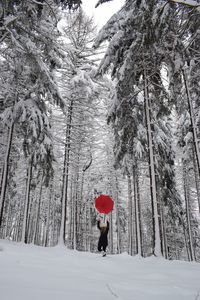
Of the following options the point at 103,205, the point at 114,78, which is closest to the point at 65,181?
the point at 103,205

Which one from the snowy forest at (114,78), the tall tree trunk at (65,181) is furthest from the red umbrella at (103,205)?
the tall tree trunk at (65,181)

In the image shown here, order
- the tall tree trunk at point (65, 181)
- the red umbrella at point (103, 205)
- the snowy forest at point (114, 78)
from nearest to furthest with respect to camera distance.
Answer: the snowy forest at point (114, 78), the red umbrella at point (103, 205), the tall tree trunk at point (65, 181)

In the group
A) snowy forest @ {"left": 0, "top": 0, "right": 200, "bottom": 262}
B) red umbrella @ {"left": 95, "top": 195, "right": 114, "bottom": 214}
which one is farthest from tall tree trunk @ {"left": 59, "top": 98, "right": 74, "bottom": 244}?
red umbrella @ {"left": 95, "top": 195, "right": 114, "bottom": 214}

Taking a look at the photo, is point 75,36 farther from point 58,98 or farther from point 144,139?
point 144,139

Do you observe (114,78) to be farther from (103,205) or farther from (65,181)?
(65,181)

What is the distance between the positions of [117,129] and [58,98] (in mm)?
3057

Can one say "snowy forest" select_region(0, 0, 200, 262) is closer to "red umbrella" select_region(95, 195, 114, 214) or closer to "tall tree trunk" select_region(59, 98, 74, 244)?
"tall tree trunk" select_region(59, 98, 74, 244)

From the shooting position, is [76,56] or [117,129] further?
[76,56]

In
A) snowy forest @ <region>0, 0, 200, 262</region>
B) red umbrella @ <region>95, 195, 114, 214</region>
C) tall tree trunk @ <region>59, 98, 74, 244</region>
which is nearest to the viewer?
snowy forest @ <region>0, 0, 200, 262</region>

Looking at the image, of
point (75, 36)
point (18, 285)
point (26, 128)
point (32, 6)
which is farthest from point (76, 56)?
point (18, 285)

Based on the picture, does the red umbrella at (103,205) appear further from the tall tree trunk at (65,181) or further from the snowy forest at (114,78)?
the tall tree trunk at (65,181)

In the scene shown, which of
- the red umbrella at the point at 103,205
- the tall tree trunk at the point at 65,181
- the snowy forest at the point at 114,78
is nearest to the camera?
the snowy forest at the point at 114,78

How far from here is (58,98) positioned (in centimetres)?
1005

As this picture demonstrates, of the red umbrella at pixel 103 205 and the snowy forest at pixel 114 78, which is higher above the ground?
the snowy forest at pixel 114 78
